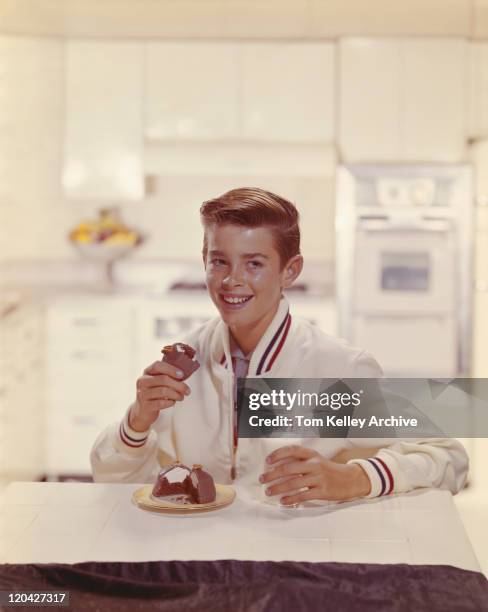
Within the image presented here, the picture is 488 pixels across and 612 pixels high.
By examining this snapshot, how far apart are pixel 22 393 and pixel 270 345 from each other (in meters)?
1.26

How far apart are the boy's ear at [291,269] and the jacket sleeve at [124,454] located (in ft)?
0.74

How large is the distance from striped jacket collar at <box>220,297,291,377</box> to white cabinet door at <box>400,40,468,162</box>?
117cm

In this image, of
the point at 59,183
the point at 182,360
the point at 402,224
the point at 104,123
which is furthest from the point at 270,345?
the point at 59,183

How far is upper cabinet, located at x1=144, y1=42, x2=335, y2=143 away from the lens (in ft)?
6.66

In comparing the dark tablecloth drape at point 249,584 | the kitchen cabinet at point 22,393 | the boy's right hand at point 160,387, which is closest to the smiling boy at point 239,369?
the boy's right hand at point 160,387

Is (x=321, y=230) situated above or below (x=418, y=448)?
above

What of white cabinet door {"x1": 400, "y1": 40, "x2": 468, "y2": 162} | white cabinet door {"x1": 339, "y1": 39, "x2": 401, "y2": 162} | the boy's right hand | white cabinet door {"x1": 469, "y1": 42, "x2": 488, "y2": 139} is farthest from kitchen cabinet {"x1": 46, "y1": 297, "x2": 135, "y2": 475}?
the boy's right hand

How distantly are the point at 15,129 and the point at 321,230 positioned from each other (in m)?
0.92

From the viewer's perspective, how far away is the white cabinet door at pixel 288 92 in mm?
2021

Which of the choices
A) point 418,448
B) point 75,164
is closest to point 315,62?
point 75,164

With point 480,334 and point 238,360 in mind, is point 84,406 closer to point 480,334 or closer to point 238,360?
point 480,334

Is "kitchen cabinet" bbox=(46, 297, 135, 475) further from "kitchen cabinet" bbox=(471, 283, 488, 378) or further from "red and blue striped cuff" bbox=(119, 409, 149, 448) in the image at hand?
"red and blue striped cuff" bbox=(119, 409, 149, 448)

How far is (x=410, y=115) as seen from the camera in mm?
1957

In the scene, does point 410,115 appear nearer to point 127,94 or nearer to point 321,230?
point 321,230
